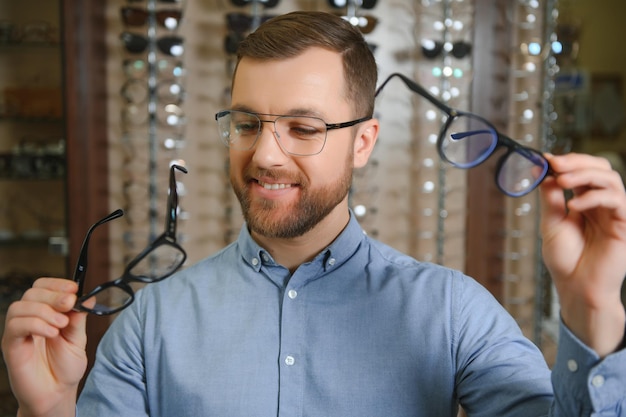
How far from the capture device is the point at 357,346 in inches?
53.9

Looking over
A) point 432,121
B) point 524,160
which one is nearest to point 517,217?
point 432,121

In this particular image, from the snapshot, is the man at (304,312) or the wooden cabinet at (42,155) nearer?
the man at (304,312)

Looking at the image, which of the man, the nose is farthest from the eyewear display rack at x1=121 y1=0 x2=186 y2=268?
the nose

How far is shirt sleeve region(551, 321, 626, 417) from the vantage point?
37.9 inches

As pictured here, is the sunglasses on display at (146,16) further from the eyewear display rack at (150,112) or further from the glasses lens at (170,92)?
the glasses lens at (170,92)

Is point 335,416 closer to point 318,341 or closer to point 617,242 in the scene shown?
point 318,341

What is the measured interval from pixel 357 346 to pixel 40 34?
2.89 meters

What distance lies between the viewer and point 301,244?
1445 millimetres

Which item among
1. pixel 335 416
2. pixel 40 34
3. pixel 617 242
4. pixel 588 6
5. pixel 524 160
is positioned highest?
pixel 588 6

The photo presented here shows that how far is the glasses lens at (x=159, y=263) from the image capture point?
1.02 meters

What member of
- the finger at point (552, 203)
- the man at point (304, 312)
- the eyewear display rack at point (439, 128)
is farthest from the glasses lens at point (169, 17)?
the finger at point (552, 203)

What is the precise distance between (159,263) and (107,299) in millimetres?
105

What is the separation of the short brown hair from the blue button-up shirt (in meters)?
0.35

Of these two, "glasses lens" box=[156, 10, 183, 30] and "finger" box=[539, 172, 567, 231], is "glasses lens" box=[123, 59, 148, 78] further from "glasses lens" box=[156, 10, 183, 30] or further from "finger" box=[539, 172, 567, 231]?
"finger" box=[539, 172, 567, 231]
